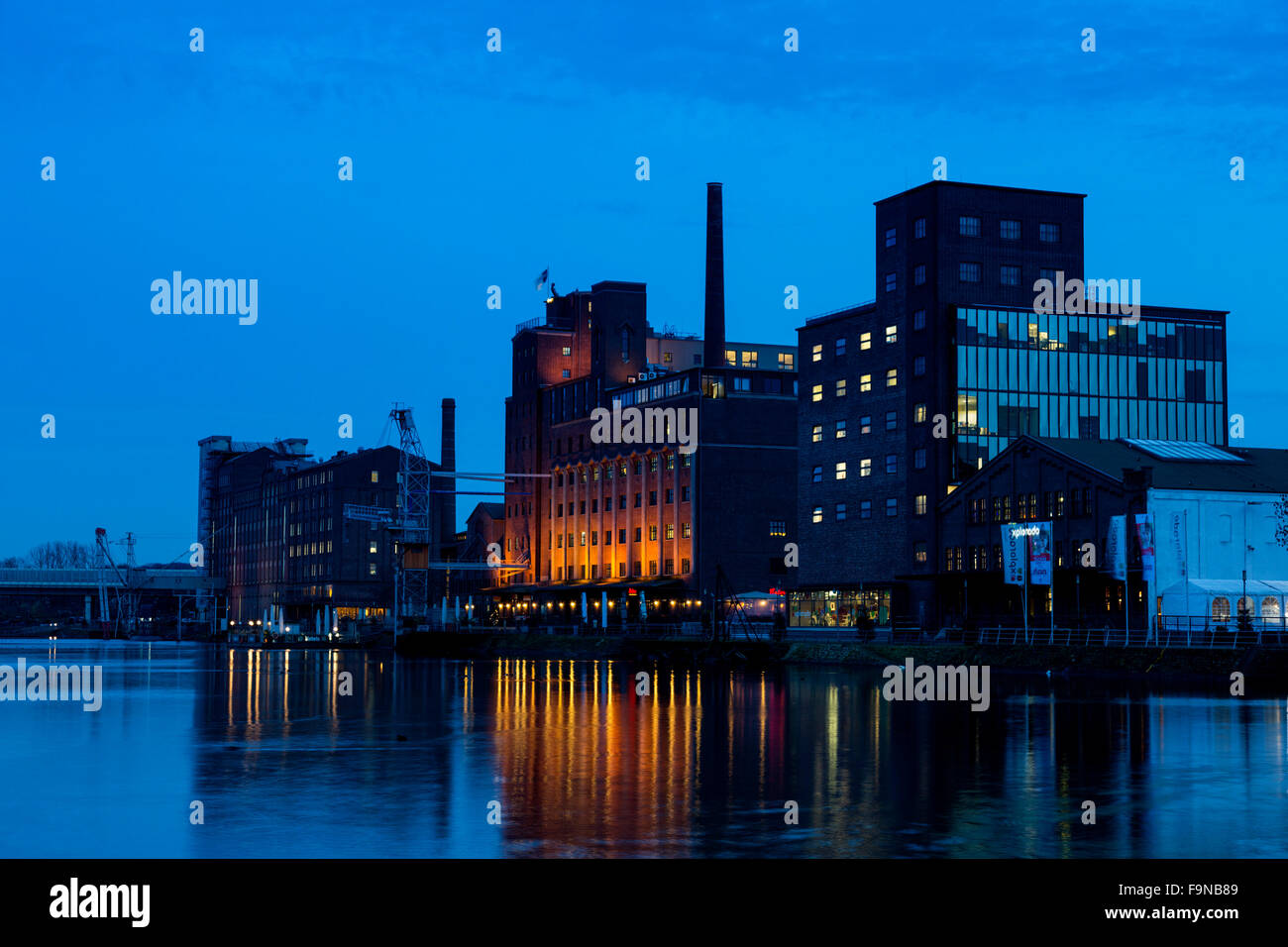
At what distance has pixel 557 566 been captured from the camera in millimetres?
168875

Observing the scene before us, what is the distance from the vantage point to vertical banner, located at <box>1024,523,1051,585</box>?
72.7m

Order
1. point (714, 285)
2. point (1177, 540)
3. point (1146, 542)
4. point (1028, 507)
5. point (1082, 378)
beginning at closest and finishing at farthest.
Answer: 1. point (1146, 542)
2. point (1177, 540)
3. point (1028, 507)
4. point (1082, 378)
5. point (714, 285)

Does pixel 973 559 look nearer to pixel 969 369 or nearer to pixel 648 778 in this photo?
pixel 969 369

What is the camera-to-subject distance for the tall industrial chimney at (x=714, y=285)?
14088 cm

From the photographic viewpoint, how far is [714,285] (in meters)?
141

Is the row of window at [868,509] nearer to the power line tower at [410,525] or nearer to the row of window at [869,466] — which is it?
the row of window at [869,466]

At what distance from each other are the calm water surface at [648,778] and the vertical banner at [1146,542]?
18.8 meters

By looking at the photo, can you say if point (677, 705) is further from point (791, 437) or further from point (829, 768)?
point (791, 437)

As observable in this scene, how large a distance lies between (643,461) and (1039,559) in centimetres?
8056

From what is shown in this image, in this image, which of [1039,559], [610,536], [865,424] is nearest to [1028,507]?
[1039,559]

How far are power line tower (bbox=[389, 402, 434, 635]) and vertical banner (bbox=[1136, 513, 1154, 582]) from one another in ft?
288

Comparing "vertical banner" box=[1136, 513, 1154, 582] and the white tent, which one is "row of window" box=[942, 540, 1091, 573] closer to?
the white tent

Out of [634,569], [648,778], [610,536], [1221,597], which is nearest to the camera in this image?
[648,778]
